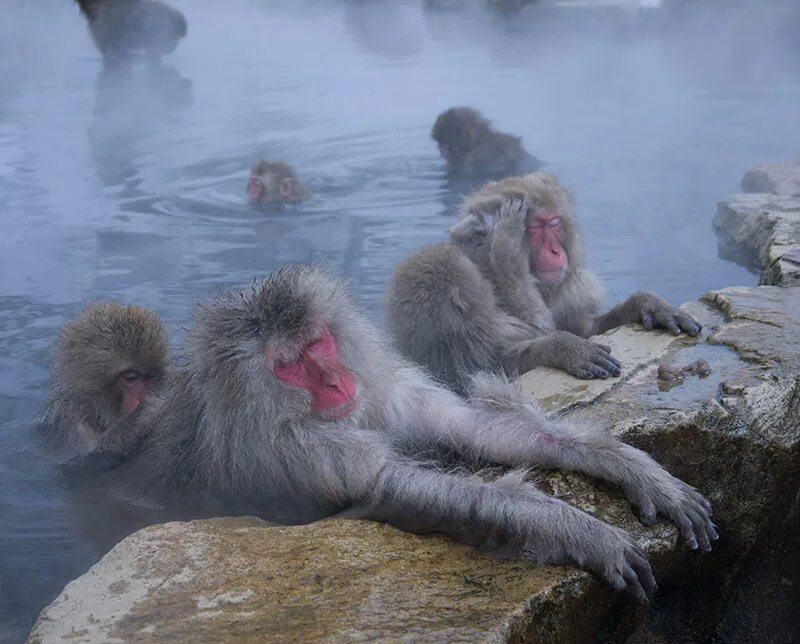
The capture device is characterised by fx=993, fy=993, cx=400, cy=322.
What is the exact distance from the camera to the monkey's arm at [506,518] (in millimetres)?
2781

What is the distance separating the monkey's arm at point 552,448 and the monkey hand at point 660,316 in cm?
99

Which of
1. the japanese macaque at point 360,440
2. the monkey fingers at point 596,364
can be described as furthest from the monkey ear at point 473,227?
the japanese macaque at point 360,440

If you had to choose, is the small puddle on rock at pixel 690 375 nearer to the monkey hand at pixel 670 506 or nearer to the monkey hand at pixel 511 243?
the monkey hand at pixel 670 506

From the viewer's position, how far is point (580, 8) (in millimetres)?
19953

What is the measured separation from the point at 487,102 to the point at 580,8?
6726mm

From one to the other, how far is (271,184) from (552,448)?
6.87 meters

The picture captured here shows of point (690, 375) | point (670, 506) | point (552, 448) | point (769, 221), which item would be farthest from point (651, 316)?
point (769, 221)

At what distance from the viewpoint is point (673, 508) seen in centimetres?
302

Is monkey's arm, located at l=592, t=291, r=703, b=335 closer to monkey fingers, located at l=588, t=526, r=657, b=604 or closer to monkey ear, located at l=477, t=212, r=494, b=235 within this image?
monkey ear, located at l=477, t=212, r=494, b=235

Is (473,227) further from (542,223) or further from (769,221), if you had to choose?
(769,221)

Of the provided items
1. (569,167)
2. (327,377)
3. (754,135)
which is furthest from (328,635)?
(754,135)

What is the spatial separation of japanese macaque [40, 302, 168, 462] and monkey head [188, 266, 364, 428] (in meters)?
1.42

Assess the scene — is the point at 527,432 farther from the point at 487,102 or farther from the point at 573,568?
the point at 487,102

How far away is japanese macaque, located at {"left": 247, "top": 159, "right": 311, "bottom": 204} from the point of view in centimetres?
962
